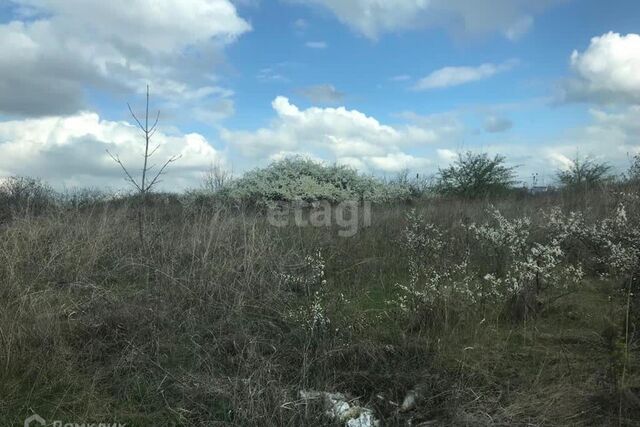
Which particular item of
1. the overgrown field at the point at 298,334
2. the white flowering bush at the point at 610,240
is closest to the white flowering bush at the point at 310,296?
the overgrown field at the point at 298,334

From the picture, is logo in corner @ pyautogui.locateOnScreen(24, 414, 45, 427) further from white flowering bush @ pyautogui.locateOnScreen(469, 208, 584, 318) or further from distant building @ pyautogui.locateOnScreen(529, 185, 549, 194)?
distant building @ pyautogui.locateOnScreen(529, 185, 549, 194)

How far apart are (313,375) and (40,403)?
80.8 inches

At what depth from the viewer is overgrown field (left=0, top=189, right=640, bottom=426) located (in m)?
3.79

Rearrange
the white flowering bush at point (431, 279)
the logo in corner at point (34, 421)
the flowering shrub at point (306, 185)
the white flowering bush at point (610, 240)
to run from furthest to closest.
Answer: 1. the flowering shrub at point (306, 185)
2. the white flowering bush at point (610, 240)
3. the white flowering bush at point (431, 279)
4. the logo in corner at point (34, 421)

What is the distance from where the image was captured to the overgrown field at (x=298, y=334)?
12.4ft

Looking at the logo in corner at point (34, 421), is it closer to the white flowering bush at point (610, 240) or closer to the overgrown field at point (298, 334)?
the overgrown field at point (298, 334)

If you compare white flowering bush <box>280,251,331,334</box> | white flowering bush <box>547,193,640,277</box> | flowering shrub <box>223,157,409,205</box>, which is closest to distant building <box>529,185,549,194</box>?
flowering shrub <box>223,157,409,205</box>

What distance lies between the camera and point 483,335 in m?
4.87

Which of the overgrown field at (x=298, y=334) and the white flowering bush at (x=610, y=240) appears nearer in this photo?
the overgrown field at (x=298, y=334)

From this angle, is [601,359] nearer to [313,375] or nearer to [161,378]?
[313,375]

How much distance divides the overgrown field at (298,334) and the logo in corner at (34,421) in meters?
0.07

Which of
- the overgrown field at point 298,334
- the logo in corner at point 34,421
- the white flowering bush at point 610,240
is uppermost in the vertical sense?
the white flowering bush at point 610,240

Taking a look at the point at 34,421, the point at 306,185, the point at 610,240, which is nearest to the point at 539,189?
the point at 306,185

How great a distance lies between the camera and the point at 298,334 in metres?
4.82
